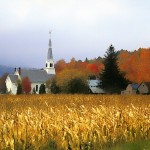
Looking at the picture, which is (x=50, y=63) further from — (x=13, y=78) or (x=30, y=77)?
(x=13, y=78)

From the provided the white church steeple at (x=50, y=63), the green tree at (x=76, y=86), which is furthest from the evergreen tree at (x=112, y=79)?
the white church steeple at (x=50, y=63)

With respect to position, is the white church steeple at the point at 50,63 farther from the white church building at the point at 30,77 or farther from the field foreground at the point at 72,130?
the field foreground at the point at 72,130

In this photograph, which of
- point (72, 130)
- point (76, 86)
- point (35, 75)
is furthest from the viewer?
point (35, 75)

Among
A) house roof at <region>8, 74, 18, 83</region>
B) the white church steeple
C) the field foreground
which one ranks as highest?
the white church steeple

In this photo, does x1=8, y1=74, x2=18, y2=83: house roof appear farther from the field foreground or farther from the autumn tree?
the field foreground

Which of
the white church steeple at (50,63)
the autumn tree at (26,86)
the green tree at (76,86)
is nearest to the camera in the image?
the green tree at (76,86)

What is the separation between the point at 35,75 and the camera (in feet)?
404

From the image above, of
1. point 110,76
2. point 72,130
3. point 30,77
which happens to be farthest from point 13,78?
point 72,130

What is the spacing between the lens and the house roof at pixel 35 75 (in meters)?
121

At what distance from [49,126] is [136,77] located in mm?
86366

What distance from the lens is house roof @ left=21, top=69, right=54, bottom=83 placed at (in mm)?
121037

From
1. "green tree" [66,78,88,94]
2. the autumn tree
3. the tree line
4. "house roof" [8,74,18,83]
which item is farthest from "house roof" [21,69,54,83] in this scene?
"green tree" [66,78,88,94]

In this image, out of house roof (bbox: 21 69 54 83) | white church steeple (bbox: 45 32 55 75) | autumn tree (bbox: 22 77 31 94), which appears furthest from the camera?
white church steeple (bbox: 45 32 55 75)

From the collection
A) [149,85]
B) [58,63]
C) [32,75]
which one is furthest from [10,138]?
[58,63]
